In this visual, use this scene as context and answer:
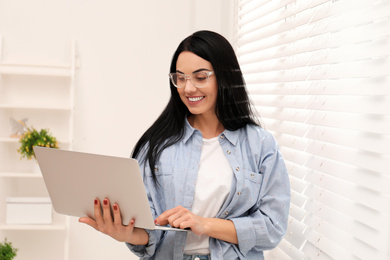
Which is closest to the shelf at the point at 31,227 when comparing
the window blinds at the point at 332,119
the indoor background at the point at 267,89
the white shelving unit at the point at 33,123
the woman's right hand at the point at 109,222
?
the indoor background at the point at 267,89

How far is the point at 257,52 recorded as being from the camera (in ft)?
8.23

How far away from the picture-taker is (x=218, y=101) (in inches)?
66.9

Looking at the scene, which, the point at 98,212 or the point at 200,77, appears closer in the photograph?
the point at 98,212

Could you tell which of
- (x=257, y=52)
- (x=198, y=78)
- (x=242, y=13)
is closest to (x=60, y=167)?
(x=198, y=78)

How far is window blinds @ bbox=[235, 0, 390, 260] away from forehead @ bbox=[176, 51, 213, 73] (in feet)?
1.23

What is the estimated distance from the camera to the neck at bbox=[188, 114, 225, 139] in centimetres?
176

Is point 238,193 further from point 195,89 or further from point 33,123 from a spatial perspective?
point 33,123

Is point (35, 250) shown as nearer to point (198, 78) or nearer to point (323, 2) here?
point (198, 78)

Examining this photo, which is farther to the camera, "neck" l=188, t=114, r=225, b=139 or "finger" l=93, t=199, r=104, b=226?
"neck" l=188, t=114, r=225, b=139

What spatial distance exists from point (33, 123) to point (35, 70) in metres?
0.34

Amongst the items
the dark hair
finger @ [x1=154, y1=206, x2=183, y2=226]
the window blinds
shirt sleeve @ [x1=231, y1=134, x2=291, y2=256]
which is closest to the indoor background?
the window blinds

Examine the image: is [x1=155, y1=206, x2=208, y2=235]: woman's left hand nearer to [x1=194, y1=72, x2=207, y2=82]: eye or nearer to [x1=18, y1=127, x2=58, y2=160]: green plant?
[x1=194, y1=72, x2=207, y2=82]: eye

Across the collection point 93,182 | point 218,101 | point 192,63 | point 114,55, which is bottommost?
point 93,182

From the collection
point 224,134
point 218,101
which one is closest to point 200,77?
point 218,101
